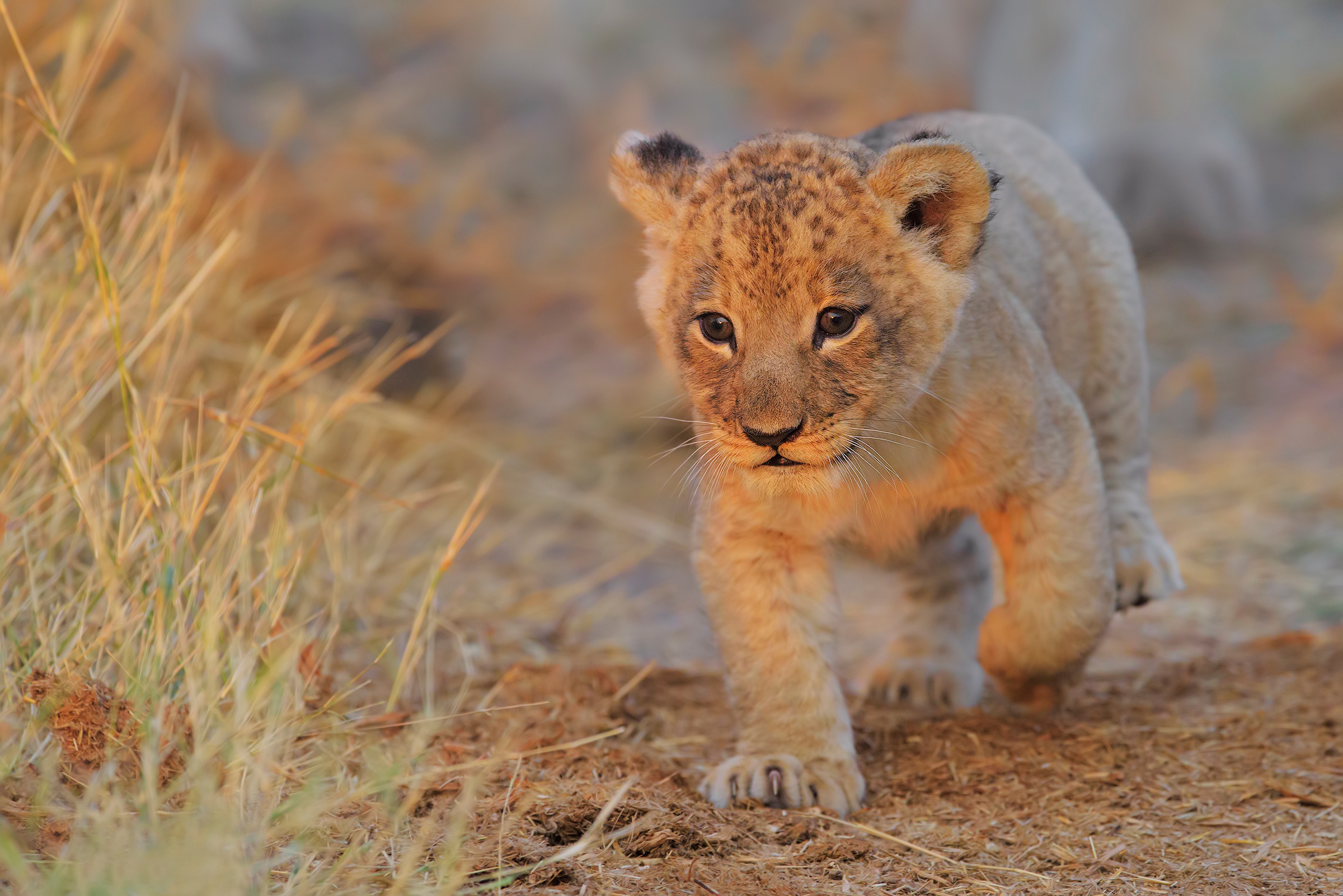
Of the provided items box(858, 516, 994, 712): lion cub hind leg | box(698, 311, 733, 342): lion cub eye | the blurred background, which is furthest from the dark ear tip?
the blurred background

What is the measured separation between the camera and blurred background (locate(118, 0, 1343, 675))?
8391 mm

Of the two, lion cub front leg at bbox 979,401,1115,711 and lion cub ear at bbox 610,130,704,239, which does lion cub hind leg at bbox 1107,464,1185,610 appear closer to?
lion cub front leg at bbox 979,401,1115,711

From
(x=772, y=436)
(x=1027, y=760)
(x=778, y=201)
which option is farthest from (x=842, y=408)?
(x=1027, y=760)

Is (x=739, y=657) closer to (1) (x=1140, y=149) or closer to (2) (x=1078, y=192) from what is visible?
(2) (x=1078, y=192)

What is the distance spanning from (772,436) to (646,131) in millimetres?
5480

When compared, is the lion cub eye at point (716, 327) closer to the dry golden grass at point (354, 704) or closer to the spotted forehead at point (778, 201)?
the spotted forehead at point (778, 201)

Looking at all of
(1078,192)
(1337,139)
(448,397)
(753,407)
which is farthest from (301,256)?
(1337,139)

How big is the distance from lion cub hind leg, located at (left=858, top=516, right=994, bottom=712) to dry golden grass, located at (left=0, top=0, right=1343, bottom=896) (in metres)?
0.17

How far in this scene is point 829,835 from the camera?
3.10 meters

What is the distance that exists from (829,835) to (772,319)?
4.06 feet

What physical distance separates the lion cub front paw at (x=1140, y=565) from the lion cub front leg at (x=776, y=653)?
1043mm

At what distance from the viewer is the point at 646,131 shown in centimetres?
826

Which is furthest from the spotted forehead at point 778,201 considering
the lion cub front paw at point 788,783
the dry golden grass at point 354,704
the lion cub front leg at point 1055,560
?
the lion cub front paw at point 788,783

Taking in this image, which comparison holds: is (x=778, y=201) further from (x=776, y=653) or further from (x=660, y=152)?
(x=776, y=653)
